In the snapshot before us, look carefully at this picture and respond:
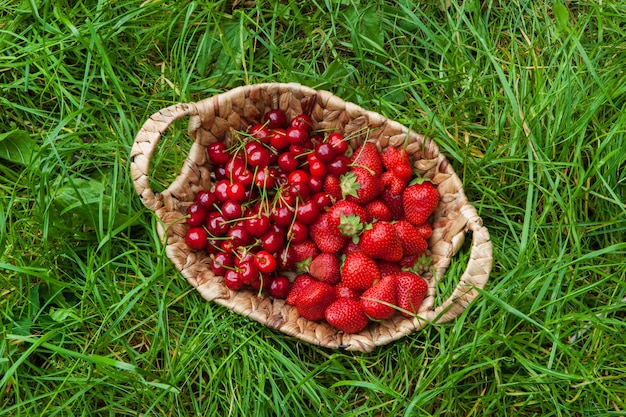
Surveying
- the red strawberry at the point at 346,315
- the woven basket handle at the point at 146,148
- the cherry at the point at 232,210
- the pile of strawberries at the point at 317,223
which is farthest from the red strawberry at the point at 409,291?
the woven basket handle at the point at 146,148

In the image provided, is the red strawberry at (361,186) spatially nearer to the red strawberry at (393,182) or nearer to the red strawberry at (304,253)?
the red strawberry at (393,182)

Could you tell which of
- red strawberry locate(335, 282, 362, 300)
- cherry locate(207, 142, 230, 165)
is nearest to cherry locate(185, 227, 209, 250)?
cherry locate(207, 142, 230, 165)

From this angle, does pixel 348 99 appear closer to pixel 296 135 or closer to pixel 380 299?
pixel 296 135

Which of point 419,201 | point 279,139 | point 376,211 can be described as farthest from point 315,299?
point 279,139

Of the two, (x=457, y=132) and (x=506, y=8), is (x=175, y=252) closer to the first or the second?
(x=457, y=132)

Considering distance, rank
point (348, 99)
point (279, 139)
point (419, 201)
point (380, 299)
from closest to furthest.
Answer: point (380, 299)
point (419, 201)
point (279, 139)
point (348, 99)
